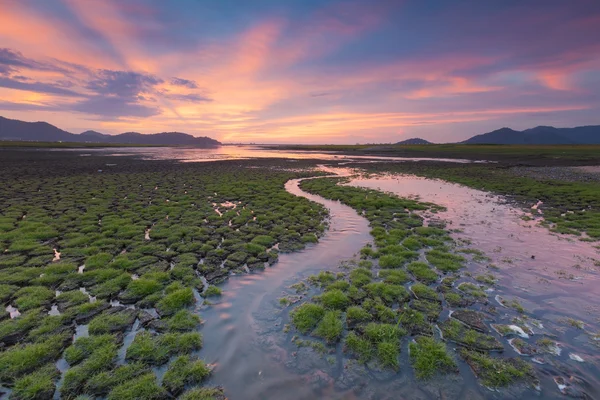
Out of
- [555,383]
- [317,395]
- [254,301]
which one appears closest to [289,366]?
[317,395]

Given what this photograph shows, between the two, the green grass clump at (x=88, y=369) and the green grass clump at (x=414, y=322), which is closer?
the green grass clump at (x=88, y=369)

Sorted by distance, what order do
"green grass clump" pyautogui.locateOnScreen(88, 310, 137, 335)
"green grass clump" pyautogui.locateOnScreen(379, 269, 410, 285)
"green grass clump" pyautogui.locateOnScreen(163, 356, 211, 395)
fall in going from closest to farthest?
"green grass clump" pyautogui.locateOnScreen(163, 356, 211, 395)
"green grass clump" pyautogui.locateOnScreen(88, 310, 137, 335)
"green grass clump" pyautogui.locateOnScreen(379, 269, 410, 285)

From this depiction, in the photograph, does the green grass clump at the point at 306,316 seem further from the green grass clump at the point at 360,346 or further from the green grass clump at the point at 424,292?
the green grass clump at the point at 424,292

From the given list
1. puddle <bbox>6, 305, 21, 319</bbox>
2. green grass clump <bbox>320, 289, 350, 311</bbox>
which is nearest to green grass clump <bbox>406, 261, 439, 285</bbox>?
green grass clump <bbox>320, 289, 350, 311</bbox>

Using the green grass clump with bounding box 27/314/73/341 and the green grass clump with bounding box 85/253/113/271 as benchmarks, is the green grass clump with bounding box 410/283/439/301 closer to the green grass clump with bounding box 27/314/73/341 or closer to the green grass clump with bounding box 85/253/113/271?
the green grass clump with bounding box 27/314/73/341

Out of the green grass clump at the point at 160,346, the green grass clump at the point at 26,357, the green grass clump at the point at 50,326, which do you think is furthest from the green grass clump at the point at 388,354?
the green grass clump at the point at 50,326

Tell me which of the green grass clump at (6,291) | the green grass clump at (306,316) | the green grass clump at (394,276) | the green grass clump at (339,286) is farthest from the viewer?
the green grass clump at (394,276)

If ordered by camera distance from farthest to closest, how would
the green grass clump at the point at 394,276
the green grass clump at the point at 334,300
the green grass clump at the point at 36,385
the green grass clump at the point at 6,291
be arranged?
the green grass clump at the point at 394,276 < the green grass clump at the point at 334,300 < the green grass clump at the point at 6,291 < the green grass clump at the point at 36,385
